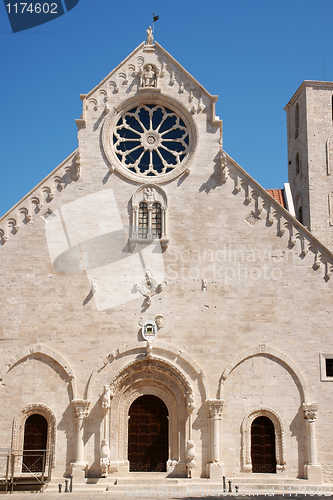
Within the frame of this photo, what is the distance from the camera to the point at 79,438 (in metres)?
21.4

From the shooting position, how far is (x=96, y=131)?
24.5m

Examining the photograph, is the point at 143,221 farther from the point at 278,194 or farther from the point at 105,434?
the point at 278,194

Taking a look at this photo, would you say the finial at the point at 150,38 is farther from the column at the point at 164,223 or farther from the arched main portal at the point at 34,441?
the arched main portal at the point at 34,441

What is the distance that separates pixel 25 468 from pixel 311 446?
11.1 meters

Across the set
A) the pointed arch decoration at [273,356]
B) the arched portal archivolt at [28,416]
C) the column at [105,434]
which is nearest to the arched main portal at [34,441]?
the arched portal archivolt at [28,416]

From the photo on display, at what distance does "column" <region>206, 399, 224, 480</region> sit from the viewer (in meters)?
21.1

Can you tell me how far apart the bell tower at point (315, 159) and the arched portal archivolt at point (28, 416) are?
15307mm

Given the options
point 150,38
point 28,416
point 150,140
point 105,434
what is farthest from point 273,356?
point 150,38

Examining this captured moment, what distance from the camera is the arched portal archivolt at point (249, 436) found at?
21.5 meters

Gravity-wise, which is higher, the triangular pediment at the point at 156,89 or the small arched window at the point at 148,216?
the triangular pediment at the point at 156,89

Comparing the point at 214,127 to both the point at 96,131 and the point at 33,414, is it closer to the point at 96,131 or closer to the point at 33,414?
the point at 96,131

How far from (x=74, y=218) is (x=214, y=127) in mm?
7382

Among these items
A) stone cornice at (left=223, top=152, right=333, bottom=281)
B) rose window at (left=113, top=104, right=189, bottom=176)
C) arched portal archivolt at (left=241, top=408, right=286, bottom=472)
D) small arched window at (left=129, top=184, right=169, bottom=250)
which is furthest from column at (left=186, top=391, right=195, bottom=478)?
rose window at (left=113, top=104, right=189, bottom=176)

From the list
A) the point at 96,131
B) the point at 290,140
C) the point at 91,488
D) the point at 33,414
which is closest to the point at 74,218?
the point at 96,131
